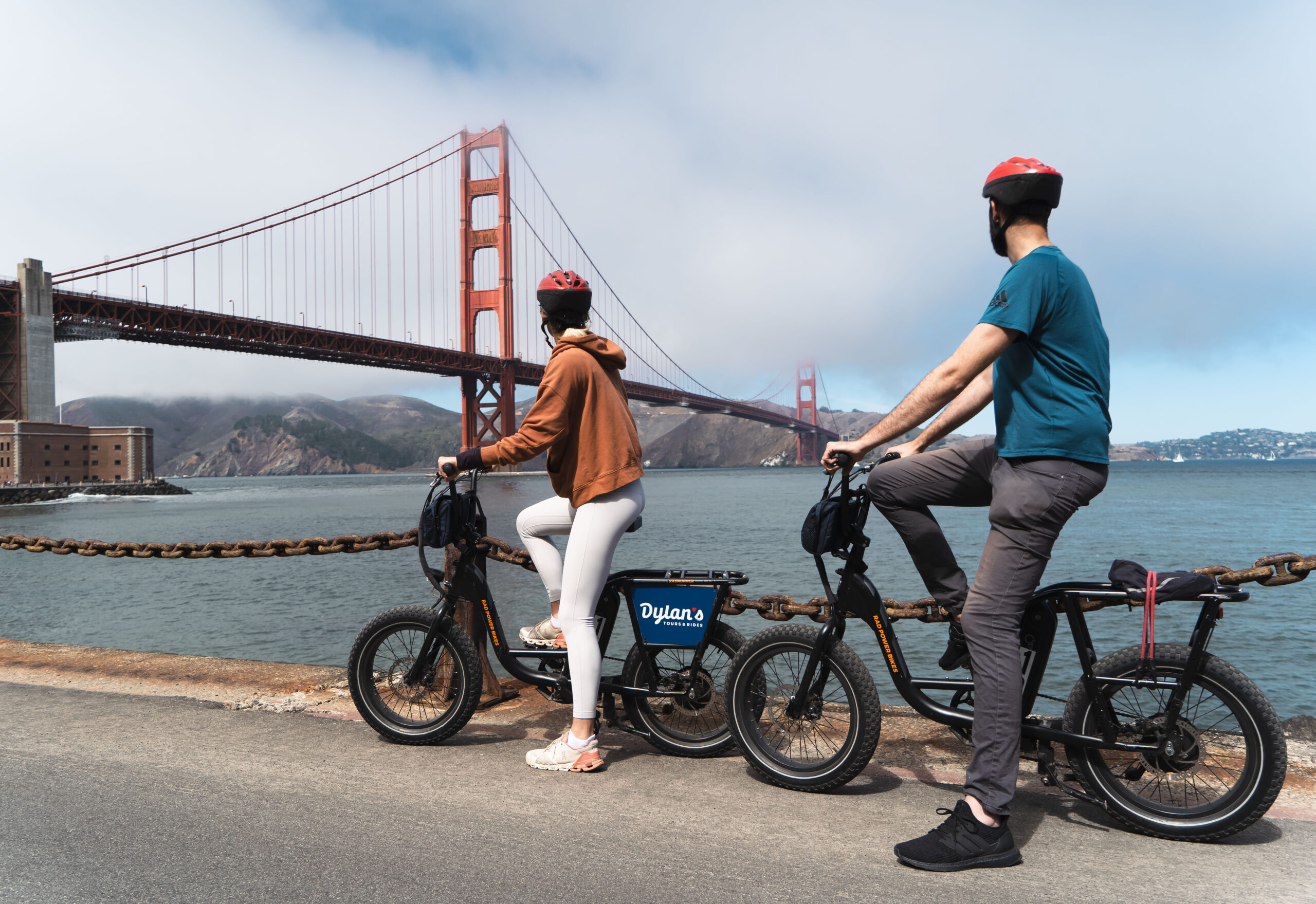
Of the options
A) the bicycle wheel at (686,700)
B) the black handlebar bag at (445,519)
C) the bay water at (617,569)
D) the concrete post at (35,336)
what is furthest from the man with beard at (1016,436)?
the concrete post at (35,336)

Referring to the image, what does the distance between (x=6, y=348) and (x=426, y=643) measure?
196 feet

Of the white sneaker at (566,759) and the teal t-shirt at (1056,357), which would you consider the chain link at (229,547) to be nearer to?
the white sneaker at (566,759)

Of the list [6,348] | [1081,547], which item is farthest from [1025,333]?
[6,348]

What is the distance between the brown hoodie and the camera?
273 centimetres

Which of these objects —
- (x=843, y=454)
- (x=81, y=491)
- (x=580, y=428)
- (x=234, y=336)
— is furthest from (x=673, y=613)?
(x=81, y=491)

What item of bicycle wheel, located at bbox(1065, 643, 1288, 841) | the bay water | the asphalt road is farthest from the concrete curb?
the bay water

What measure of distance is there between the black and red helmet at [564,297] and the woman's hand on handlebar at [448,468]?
60cm

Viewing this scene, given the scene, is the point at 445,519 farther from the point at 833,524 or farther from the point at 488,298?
the point at 488,298

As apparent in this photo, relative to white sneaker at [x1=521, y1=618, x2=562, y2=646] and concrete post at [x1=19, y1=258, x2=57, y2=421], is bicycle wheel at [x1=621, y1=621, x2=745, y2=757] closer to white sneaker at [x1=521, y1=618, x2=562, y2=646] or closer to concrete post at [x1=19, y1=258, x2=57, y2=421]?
white sneaker at [x1=521, y1=618, x2=562, y2=646]

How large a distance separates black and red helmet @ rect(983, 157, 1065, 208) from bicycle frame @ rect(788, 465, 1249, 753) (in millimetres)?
854

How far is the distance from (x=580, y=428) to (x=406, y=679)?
3.90 ft

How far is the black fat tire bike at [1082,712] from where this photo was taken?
218 centimetres

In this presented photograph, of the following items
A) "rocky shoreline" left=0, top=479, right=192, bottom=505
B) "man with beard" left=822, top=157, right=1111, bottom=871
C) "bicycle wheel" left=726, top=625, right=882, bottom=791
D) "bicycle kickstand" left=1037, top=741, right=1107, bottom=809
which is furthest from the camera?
"rocky shoreline" left=0, top=479, right=192, bottom=505

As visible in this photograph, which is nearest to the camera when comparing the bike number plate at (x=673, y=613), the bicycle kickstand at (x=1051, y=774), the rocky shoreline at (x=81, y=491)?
the bicycle kickstand at (x=1051, y=774)
